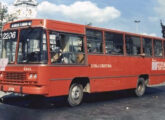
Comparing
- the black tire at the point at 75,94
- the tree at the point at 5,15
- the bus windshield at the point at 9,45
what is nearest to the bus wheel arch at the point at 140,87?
the black tire at the point at 75,94

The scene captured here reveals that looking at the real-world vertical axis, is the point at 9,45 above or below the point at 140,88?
above

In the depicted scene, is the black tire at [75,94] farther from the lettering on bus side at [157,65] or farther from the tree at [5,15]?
the tree at [5,15]

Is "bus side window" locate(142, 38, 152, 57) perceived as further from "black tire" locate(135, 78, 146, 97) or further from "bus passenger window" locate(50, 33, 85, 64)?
"bus passenger window" locate(50, 33, 85, 64)

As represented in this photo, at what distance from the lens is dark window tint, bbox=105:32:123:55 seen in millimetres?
13102

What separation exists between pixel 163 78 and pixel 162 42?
7.22 ft

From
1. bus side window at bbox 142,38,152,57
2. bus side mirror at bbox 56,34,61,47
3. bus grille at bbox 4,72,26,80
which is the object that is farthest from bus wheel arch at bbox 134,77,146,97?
bus grille at bbox 4,72,26,80

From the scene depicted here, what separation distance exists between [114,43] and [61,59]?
3833 millimetres

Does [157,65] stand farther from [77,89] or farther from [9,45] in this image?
[9,45]

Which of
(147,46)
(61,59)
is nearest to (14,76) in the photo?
(61,59)

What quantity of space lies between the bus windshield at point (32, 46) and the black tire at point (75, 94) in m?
1.90

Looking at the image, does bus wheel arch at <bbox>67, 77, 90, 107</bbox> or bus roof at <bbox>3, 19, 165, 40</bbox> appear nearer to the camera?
bus roof at <bbox>3, 19, 165, 40</bbox>

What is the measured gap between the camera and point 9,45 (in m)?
11.0

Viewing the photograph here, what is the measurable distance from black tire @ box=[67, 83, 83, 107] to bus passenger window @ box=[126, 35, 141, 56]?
13.8 feet

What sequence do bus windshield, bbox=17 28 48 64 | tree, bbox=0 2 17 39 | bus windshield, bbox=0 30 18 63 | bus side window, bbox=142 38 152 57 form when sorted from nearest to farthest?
bus windshield, bbox=17 28 48 64
bus windshield, bbox=0 30 18 63
bus side window, bbox=142 38 152 57
tree, bbox=0 2 17 39
